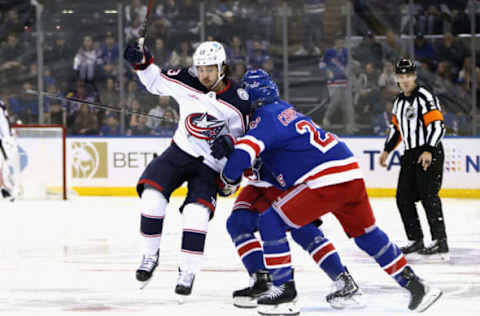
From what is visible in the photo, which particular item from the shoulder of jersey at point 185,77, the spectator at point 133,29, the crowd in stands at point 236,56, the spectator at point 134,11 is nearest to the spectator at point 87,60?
the crowd in stands at point 236,56

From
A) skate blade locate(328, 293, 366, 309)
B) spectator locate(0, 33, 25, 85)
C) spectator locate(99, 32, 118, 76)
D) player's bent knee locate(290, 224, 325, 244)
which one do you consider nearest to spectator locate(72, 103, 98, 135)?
spectator locate(99, 32, 118, 76)

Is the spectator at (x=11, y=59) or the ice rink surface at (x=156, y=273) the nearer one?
the ice rink surface at (x=156, y=273)

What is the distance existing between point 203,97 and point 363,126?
6.06 meters

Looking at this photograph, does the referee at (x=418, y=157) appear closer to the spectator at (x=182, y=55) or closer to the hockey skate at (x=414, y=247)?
the hockey skate at (x=414, y=247)

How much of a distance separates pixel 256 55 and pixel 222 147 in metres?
6.77

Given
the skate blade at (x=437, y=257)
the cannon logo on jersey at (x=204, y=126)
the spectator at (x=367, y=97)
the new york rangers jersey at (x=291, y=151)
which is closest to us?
the new york rangers jersey at (x=291, y=151)

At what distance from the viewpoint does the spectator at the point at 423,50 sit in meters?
10.4

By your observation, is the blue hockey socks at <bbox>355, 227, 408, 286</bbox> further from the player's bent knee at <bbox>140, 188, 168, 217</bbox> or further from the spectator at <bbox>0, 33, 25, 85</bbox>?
the spectator at <bbox>0, 33, 25, 85</bbox>

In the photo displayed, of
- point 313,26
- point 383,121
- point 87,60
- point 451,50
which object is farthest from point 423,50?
point 87,60

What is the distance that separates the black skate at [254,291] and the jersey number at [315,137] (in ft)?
2.49

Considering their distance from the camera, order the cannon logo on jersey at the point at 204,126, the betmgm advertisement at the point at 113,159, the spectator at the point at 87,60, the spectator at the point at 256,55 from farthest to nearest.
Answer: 1. the spectator at the point at 87,60
2. the spectator at the point at 256,55
3. the betmgm advertisement at the point at 113,159
4. the cannon logo on jersey at the point at 204,126

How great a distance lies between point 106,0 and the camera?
1106 centimetres

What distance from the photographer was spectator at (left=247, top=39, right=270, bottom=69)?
10742mm

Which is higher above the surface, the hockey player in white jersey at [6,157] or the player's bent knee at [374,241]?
the player's bent knee at [374,241]
